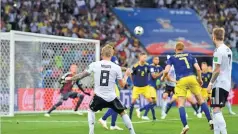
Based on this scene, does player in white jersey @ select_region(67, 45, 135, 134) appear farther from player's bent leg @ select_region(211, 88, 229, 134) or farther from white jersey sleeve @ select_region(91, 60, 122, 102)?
player's bent leg @ select_region(211, 88, 229, 134)

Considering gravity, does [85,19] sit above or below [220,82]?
above

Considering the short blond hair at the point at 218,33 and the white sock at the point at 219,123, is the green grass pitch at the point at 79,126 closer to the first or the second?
the white sock at the point at 219,123

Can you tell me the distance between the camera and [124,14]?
38.8 m

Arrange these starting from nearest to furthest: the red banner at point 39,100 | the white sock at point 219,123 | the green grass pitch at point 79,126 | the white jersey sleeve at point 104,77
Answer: the white sock at point 219,123, the white jersey sleeve at point 104,77, the green grass pitch at point 79,126, the red banner at point 39,100

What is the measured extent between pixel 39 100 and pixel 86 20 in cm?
1240

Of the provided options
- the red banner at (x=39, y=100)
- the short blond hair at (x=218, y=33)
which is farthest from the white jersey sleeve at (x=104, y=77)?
the red banner at (x=39, y=100)

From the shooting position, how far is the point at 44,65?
84.3ft

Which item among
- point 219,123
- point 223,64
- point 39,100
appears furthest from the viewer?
point 39,100

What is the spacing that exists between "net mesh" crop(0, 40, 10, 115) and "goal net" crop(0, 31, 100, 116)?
50 centimetres

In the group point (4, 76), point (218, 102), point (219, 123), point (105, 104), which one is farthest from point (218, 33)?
point (4, 76)

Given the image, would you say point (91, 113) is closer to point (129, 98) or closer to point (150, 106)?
point (150, 106)

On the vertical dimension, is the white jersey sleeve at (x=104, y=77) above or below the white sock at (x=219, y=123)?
above

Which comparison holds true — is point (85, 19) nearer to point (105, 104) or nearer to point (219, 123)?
point (105, 104)

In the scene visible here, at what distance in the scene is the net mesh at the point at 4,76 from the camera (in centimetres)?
2367
